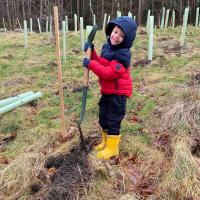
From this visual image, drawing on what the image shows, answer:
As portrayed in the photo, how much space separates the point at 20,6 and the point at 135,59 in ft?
70.6

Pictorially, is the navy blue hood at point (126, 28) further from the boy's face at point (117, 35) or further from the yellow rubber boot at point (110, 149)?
the yellow rubber boot at point (110, 149)

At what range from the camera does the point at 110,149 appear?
4027 millimetres

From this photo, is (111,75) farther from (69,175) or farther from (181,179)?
(181,179)

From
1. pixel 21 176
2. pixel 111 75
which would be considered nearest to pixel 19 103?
pixel 21 176

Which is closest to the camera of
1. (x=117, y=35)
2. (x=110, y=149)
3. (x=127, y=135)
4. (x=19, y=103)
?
(x=117, y=35)

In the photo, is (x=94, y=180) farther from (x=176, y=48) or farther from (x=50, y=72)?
(x=176, y=48)

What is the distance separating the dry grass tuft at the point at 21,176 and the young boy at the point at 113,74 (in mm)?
639

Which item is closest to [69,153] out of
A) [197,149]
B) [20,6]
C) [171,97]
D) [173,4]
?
[197,149]

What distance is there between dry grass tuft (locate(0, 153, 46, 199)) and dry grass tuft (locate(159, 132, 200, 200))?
3.91ft

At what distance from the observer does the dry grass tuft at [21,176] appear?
Answer: 3.63m

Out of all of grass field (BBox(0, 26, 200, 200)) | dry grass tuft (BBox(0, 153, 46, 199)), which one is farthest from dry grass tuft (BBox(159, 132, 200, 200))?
dry grass tuft (BBox(0, 153, 46, 199))

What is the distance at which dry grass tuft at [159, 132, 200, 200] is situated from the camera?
3471 mm

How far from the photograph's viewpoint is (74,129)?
4852 millimetres

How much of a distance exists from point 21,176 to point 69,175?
1.55 ft
